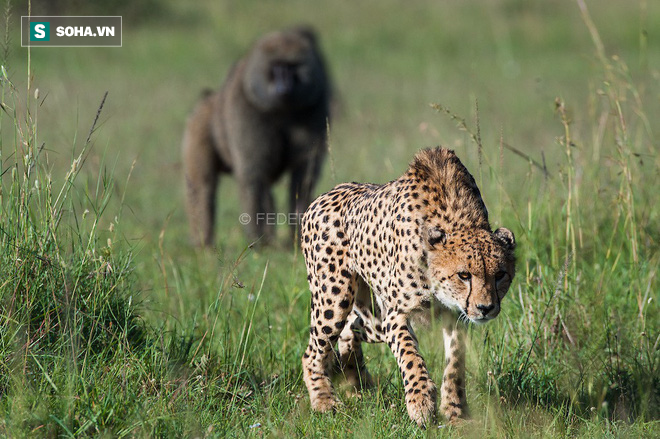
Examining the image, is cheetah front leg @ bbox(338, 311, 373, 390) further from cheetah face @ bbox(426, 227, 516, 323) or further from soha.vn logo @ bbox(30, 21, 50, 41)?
soha.vn logo @ bbox(30, 21, 50, 41)

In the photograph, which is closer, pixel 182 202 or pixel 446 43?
pixel 182 202

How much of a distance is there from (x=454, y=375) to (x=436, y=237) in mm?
590

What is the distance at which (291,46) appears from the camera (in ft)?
27.3

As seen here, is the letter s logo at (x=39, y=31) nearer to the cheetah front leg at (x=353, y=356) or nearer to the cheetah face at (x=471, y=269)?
the cheetah front leg at (x=353, y=356)

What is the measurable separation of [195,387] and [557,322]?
1686 millimetres

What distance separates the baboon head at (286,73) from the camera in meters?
8.20

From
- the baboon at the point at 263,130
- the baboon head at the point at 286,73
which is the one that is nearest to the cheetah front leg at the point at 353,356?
the baboon at the point at 263,130

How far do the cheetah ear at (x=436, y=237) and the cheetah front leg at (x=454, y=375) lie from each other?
0.35 m

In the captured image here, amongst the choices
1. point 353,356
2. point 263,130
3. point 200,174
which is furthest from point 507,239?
point 200,174

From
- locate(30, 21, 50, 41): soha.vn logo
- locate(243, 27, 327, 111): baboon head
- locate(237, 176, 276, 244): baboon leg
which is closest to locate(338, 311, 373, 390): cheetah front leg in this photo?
locate(30, 21, 50, 41): soha.vn logo

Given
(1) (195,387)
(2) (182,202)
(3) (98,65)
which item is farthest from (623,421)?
(3) (98,65)

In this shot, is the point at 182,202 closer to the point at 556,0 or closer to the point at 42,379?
the point at 42,379

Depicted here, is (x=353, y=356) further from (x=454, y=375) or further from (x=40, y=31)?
(x=40, y=31)

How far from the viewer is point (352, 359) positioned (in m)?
3.83
